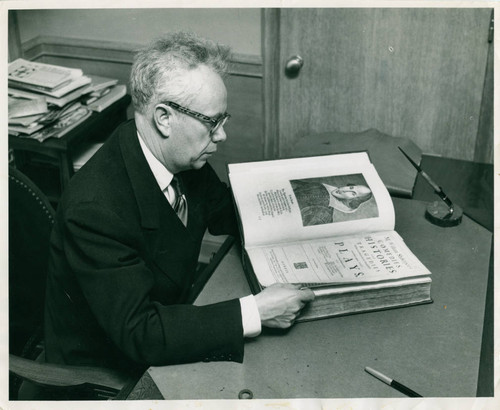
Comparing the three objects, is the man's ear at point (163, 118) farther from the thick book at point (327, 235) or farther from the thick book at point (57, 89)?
the thick book at point (57, 89)

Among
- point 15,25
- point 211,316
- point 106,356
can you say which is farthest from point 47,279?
point 15,25

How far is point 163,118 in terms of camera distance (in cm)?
116

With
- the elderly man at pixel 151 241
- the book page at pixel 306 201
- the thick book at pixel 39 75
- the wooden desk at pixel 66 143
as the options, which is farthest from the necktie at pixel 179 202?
the thick book at pixel 39 75

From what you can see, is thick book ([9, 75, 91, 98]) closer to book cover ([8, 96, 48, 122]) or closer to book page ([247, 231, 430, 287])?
book cover ([8, 96, 48, 122])

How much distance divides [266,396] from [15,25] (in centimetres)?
Answer: 202

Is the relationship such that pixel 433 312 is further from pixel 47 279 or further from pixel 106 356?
pixel 47 279

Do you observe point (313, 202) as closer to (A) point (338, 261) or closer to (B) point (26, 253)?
(A) point (338, 261)

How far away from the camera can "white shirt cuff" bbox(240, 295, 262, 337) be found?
3.38 ft

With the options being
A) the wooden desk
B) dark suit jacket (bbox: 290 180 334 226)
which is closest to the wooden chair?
dark suit jacket (bbox: 290 180 334 226)

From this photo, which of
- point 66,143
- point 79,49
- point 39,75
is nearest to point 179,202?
point 66,143

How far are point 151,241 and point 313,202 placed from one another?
358 millimetres

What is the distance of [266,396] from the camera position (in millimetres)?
943

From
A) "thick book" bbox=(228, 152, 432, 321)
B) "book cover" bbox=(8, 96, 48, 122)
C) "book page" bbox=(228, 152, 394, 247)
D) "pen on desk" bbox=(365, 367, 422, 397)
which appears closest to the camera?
"pen on desk" bbox=(365, 367, 422, 397)

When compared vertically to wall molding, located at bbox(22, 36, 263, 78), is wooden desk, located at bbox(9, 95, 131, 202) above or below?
below
